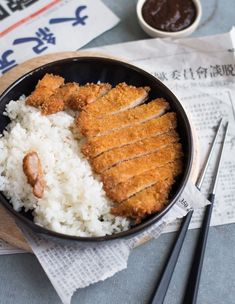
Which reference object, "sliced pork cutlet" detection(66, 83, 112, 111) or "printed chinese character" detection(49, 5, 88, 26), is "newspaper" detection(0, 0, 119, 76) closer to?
"printed chinese character" detection(49, 5, 88, 26)

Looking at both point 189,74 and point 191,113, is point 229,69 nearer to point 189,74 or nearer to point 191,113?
point 189,74

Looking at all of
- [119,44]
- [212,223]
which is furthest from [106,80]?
[212,223]

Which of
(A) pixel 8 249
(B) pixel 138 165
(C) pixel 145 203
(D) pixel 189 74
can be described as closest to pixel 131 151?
(B) pixel 138 165

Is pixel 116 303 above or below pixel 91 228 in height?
below

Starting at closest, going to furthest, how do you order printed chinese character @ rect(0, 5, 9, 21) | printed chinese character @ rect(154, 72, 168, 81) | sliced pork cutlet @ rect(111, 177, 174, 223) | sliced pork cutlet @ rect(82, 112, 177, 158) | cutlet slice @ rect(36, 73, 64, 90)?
sliced pork cutlet @ rect(111, 177, 174, 223)
sliced pork cutlet @ rect(82, 112, 177, 158)
cutlet slice @ rect(36, 73, 64, 90)
printed chinese character @ rect(154, 72, 168, 81)
printed chinese character @ rect(0, 5, 9, 21)

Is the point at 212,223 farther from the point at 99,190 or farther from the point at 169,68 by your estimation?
the point at 169,68

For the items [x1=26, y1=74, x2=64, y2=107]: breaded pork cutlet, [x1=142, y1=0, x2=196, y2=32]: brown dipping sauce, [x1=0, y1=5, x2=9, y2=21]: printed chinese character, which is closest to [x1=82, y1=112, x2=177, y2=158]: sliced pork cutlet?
[x1=26, y1=74, x2=64, y2=107]: breaded pork cutlet
